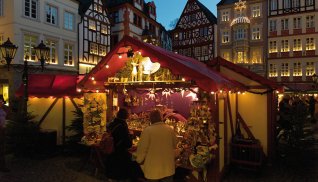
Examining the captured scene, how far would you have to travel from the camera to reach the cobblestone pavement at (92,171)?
7.41 metres

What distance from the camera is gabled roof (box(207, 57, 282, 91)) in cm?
825

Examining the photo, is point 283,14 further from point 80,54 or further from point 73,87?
point 73,87

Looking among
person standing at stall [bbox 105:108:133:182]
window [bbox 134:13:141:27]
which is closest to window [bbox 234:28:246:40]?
window [bbox 134:13:141:27]

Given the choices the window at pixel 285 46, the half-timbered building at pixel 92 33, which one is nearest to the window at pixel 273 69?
the window at pixel 285 46

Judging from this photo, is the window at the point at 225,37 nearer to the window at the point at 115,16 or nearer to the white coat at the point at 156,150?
the window at the point at 115,16

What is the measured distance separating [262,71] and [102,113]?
96.3 ft

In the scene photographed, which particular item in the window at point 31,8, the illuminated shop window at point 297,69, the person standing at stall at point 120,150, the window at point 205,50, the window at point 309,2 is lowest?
the person standing at stall at point 120,150

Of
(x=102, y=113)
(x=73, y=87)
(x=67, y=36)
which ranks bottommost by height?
(x=102, y=113)

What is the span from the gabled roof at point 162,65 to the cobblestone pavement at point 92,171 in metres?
2.36

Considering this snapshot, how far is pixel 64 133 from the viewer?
1075 cm

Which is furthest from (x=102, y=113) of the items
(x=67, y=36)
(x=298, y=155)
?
(x=67, y=36)

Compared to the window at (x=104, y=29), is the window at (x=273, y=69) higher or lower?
lower

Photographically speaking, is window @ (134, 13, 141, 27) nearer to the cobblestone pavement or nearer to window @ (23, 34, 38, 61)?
window @ (23, 34, 38, 61)

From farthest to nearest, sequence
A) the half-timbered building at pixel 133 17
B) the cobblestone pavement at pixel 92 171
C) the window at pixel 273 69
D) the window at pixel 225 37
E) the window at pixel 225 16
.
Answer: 1. the window at pixel 225 16
2. the window at pixel 225 37
3. the window at pixel 273 69
4. the half-timbered building at pixel 133 17
5. the cobblestone pavement at pixel 92 171
